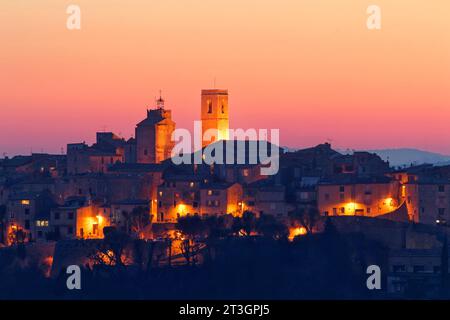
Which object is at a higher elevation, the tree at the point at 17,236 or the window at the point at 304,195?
the window at the point at 304,195

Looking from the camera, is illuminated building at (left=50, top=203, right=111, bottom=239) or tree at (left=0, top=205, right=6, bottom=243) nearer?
illuminated building at (left=50, top=203, right=111, bottom=239)

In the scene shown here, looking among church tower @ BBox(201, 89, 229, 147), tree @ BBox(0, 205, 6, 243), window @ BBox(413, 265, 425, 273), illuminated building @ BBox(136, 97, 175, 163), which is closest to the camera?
window @ BBox(413, 265, 425, 273)

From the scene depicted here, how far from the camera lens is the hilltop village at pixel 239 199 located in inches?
1736

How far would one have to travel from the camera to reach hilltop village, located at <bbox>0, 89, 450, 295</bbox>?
44.1 m

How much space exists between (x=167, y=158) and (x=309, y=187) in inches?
215

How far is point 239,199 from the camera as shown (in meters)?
46.8

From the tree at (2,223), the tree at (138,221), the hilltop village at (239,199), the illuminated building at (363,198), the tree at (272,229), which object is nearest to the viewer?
the hilltop village at (239,199)

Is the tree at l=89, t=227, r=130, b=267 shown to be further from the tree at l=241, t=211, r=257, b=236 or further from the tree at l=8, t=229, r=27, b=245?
the tree at l=241, t=211, r=257, b=236

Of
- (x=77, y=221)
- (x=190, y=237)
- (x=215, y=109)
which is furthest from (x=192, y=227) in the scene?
(x=215, y=109)

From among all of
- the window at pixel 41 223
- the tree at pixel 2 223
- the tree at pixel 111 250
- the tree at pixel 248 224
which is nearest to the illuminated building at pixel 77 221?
the window at pixel 41 223

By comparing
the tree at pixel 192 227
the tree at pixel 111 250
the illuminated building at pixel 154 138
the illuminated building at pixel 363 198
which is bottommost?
the tree at pixel 111 250

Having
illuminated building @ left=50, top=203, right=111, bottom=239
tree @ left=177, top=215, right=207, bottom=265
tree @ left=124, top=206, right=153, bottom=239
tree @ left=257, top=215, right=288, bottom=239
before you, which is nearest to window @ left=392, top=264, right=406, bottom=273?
tree @ left=257, top=215, right=288, bottom=239

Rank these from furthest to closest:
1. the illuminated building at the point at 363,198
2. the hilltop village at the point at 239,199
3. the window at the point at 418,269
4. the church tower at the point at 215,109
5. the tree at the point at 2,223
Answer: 1. the church tower at the point at 215,109
2. the tree at the point at 2,223
3. the illuminated building at the point at 363,198
4. the hilltop village at the point at 239,199
5. the window at the point at 418,269

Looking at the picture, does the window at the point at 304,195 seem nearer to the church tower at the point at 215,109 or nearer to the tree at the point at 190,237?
the tree at the point at 190,237
